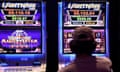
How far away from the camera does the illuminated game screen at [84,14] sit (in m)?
4.66

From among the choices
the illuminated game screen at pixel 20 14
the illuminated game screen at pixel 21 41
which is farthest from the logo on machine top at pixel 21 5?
the illuminated game screen at pixel 21 41

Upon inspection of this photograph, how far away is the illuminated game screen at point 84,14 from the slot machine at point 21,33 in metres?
0.30

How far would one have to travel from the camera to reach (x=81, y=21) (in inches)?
184

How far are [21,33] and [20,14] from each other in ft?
0.75

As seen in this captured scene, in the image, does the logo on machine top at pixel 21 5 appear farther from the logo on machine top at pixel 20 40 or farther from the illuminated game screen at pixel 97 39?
the illuminated game screen at pixel 97 39

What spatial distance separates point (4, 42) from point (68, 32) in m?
0.77

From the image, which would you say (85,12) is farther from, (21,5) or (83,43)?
(83,43)

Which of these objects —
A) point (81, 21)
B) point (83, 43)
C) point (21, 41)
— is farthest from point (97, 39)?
point (83, 43)

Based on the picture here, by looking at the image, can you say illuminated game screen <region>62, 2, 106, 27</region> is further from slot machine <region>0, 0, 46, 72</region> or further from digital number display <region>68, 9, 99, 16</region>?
slot machine <region>0, 0, 46, 72</region>

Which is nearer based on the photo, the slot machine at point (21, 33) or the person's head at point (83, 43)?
the person's head at point (83, 43)

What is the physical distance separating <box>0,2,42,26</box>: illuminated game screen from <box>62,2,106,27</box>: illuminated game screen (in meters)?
0.33
